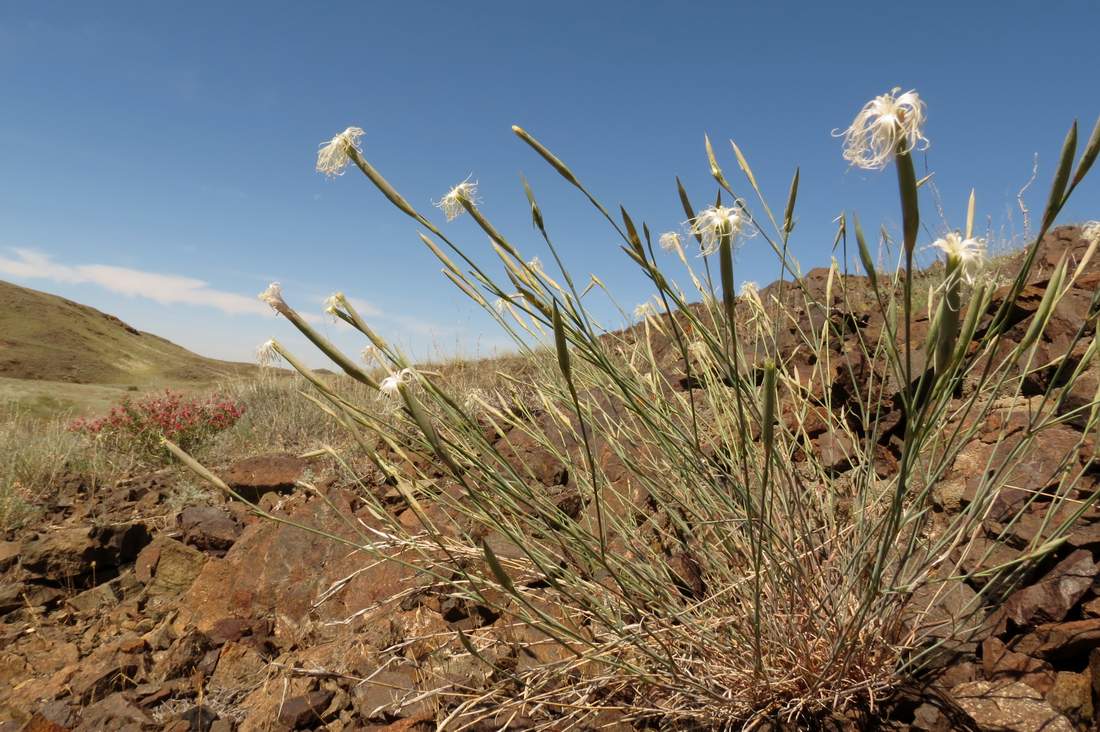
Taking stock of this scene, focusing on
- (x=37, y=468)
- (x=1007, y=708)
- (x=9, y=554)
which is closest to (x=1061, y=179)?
(x=1007, y=708)

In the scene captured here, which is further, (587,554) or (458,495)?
(458,495)

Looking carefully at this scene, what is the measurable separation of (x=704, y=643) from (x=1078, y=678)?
0.77m

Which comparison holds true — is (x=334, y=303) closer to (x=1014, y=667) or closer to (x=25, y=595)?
(x=1014, y=667)

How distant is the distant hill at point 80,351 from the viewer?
13.8m

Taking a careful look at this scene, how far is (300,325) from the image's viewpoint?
4.27 ft

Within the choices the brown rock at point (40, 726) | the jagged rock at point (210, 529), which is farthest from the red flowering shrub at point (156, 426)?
the brown rock at point (40, 726)

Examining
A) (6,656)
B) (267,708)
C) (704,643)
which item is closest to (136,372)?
(6,656)

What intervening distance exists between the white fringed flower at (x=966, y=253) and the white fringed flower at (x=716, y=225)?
265mm

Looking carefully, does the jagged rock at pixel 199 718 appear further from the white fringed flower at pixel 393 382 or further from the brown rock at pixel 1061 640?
the brown rock at pixel 1061 640

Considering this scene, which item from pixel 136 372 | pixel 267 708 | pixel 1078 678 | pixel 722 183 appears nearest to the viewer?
pixel 1078 678

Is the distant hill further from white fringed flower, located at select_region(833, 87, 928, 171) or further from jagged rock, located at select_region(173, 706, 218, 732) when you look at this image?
white fringed flower, located at select_region(833, 87, 928, 171)

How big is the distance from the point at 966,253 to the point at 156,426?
589cm

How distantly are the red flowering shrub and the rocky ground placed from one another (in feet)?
3.81

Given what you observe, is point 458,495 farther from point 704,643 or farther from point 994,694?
point 994,694
